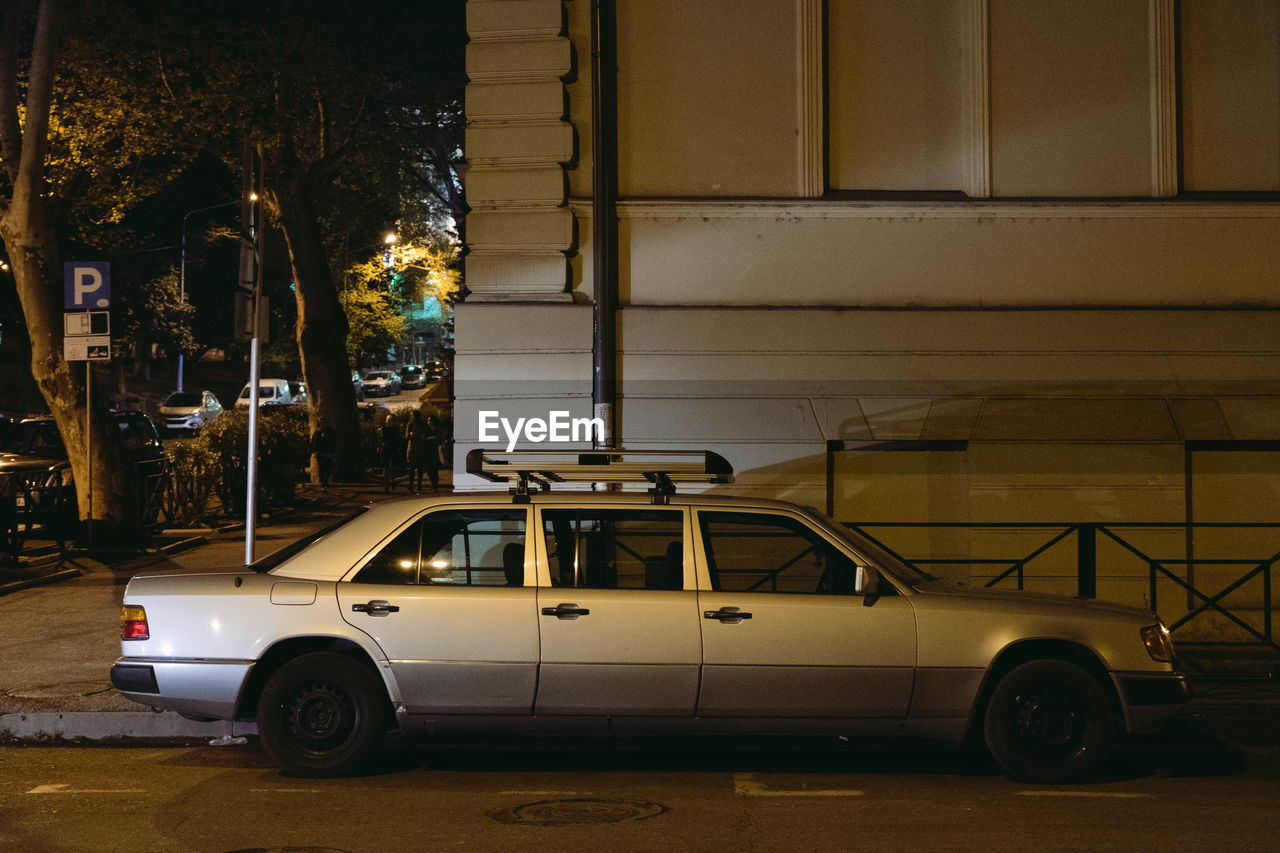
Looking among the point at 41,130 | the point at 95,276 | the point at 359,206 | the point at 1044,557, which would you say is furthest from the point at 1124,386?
the point at 359,206

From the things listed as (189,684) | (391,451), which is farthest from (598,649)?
(391,451)

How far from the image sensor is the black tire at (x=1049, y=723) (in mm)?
7309

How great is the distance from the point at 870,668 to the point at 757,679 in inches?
23.9

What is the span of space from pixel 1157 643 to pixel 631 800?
9.99 feet

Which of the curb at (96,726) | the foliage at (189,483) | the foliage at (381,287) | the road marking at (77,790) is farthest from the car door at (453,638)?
the foliage at (381,287)

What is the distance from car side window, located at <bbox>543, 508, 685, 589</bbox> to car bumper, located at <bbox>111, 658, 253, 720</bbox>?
1765mm

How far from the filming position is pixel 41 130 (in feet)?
52.6

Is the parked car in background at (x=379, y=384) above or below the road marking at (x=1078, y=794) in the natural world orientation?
above

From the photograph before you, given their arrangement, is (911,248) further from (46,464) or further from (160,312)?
(160,312)

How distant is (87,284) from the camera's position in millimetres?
15016

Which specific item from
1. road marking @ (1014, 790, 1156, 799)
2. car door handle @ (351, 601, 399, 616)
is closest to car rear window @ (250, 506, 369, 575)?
car door handle @ (351, 601, 399, 616)

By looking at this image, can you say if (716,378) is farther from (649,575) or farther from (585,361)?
(649,575)

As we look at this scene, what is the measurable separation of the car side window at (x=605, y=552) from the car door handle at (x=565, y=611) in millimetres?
147

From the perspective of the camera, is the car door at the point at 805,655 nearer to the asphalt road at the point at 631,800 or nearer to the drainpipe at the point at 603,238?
the asphalt road at the point at 631,800
